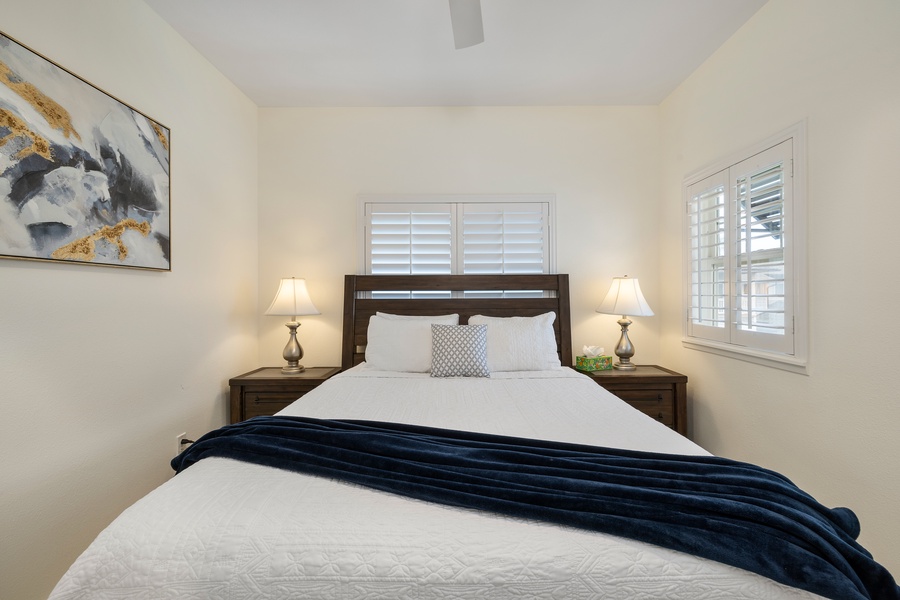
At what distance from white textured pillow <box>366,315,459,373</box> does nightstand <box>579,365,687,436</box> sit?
1161 millimetres

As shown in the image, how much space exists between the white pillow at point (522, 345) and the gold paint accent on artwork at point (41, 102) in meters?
2.31

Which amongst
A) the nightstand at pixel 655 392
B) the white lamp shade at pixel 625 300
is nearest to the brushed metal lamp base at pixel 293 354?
the nightstand at pixel 655 392

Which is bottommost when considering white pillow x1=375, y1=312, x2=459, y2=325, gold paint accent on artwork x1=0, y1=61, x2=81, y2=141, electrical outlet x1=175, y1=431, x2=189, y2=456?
electrical outlet x1=175, y1=431, x2=189, y2=456

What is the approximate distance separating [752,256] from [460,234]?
189 cm

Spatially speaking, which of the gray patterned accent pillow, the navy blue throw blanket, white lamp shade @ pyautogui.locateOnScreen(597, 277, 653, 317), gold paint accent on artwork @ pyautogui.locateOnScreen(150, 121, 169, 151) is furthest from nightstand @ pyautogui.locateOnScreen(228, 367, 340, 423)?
white lamp shade @ pyautogui.locateOnScreen(597, 277, 653, 317)

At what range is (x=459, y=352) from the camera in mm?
2541

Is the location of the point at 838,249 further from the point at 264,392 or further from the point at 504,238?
the point at 264,392

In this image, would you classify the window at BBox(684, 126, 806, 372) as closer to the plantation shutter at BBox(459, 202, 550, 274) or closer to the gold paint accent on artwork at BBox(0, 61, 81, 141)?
the plantation shutter at BBox(459, 202, 550, 274)

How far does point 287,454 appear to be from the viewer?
1230 mm

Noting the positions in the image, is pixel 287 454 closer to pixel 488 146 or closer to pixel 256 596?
pixel 256 596

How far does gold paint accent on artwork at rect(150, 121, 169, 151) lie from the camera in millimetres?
2168

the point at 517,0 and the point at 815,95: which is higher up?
the point at 517,0

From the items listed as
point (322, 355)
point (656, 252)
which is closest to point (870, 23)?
point (656, 252)

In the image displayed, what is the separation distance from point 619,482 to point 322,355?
2628 millimetres
